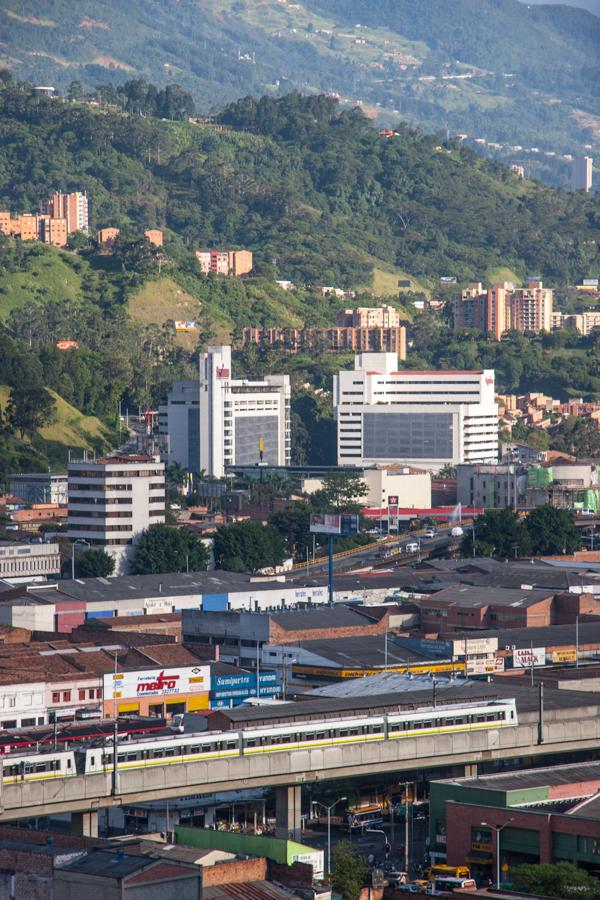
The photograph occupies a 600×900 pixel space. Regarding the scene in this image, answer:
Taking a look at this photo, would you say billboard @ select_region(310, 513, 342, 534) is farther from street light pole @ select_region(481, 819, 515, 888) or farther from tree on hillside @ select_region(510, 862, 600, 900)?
tree on hillside @ select_region(510, 862, 600, 900)

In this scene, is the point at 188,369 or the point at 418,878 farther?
the point at 188,369

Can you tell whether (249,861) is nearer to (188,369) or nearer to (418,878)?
(418,878)

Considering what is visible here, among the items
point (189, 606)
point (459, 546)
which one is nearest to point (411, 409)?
point (459, 546)

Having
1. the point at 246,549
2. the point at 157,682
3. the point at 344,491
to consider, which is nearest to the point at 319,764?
the point at 157,682

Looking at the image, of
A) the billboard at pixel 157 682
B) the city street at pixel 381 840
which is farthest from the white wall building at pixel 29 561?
the city street at pixel 381 840

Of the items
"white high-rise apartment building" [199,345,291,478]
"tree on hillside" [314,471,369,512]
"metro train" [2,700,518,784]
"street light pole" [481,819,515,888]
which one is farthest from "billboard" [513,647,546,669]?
"white high-rise apartment building" [199,345,291,478]
